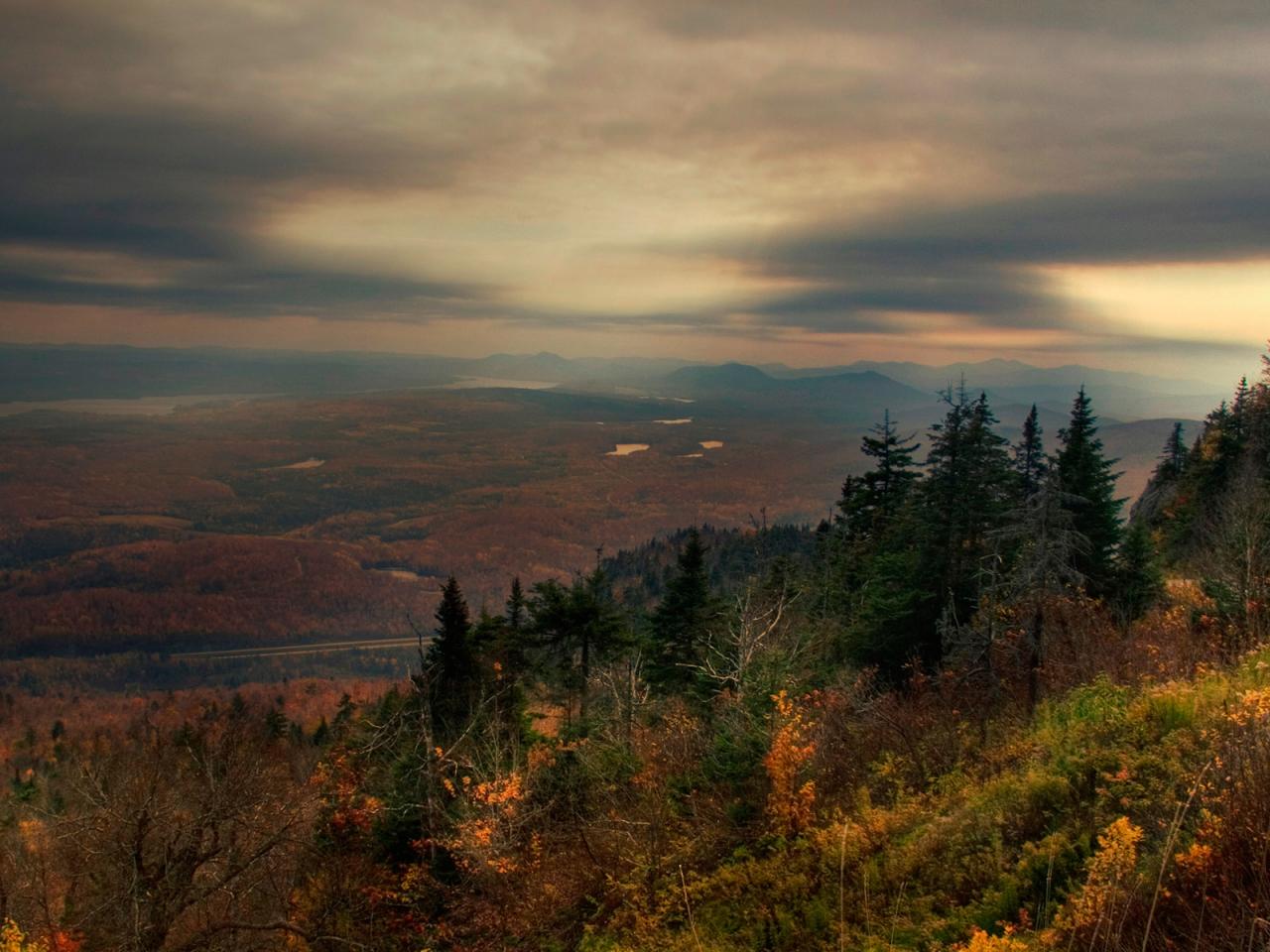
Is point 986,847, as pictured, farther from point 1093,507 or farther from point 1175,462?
point 1175,462

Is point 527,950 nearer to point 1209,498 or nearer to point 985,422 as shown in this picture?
point 985,422

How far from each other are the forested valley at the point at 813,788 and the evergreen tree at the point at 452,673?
0.10 meters

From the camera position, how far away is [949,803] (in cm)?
943

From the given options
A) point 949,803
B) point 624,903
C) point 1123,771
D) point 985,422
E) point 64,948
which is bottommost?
point 64,948

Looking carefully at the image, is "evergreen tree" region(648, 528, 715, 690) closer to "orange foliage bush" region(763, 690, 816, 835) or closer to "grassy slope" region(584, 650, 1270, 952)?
"orange foliage bush" region(763, 690, 816, 835)

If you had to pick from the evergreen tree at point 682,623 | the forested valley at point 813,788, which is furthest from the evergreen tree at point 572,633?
the evergreen tree at point 682,623

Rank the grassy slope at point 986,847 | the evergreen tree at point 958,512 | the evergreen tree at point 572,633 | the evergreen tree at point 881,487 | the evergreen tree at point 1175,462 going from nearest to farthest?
the grassy slope at point 986,847, the evergreen tree at point 958,512, the evergreen tree at point 572,633, the evergreen tree at point 881,487, the evergreen tree at point 1175,462

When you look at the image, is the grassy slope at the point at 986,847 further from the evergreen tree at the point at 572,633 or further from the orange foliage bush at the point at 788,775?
the evergreen tree at the point at 572,633

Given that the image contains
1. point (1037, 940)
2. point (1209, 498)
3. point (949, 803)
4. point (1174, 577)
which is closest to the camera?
point (1037, 940)

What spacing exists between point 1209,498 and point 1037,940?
139 ft

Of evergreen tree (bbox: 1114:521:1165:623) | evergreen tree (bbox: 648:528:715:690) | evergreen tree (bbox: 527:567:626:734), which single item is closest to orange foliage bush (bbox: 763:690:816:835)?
evergreen tree (bbox: 1114:521:1165:623)

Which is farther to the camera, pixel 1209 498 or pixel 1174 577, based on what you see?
pixel 1209 498

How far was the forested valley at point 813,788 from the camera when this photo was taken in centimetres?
680

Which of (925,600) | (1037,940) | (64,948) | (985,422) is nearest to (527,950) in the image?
(1037,940)
